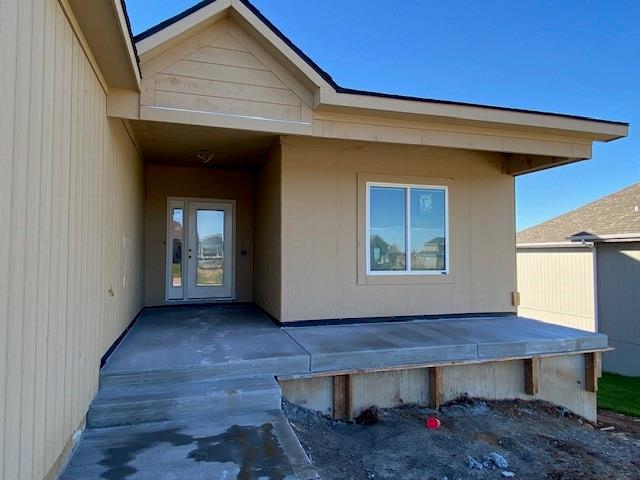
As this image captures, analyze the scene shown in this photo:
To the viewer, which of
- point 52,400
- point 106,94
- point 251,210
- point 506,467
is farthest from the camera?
point 251,210

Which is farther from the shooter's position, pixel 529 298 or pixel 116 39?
pixel 529 298

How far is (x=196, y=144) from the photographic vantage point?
5.89m

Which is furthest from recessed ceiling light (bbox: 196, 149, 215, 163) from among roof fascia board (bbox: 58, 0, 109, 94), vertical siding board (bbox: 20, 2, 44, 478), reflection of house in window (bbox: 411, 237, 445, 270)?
vertical siding board (bbox: 20, 2, 44, 478)

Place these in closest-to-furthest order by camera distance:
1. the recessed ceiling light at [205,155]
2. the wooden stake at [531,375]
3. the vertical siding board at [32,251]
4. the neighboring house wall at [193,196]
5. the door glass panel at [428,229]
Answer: the vertical siding board at [32,251]
the wooden stake at [531,375]
the door glass panel at [428,229]
the recessed ceiling light at [205,155]
the neighboring house wall at [193,196]

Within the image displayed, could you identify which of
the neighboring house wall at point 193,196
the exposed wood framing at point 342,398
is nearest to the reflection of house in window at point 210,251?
the neighboring house wall at point 193,196

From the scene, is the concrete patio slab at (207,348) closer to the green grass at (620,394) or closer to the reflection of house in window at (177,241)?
the reflection of house in window at (177,241)

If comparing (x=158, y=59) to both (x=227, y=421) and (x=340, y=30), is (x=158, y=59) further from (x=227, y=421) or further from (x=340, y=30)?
(x=340, y=30)

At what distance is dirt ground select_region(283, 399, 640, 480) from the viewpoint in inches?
130

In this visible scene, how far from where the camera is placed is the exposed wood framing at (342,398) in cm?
424

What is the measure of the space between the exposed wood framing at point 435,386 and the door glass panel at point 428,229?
201cm

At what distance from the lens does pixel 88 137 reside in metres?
3.14

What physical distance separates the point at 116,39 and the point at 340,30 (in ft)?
37.8

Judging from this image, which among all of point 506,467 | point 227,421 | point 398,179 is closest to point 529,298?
point 398,179

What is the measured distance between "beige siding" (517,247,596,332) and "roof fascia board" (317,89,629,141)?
751 cm
